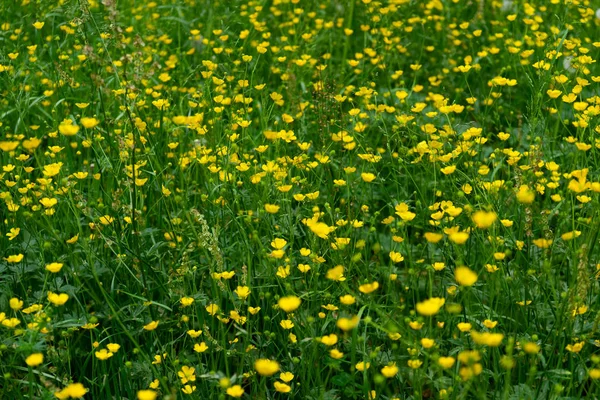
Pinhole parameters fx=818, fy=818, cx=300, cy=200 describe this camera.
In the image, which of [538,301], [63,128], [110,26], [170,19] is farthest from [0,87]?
[538,301]

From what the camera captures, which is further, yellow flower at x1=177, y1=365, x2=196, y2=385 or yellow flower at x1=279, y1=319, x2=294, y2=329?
yellow flower at x1=279, y1=319, x2=294, y2=329

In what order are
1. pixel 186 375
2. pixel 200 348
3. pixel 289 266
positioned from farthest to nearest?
pixel 289 266, pixel 200 348, pixel 186 375

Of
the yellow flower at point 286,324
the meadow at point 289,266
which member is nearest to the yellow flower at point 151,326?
the meadow at point 289,266

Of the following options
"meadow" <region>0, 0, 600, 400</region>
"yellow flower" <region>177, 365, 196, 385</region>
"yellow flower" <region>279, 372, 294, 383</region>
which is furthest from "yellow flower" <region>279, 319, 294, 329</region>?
"yellow flower" <region>177, 365, 196, 385</region>

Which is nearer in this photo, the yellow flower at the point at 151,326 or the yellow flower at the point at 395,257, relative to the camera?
the yellow flower at the point at 151,326

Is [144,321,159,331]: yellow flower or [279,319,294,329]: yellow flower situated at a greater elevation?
[144,321,159,331]: yellow flower

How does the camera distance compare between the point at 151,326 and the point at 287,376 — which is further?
the point at 151,326

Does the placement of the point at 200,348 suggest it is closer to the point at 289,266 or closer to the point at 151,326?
the point at 151,326

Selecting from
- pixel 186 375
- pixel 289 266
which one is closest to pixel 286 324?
pixel 289 266

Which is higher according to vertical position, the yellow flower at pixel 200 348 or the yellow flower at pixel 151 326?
the yellow flower at pixel 151 326

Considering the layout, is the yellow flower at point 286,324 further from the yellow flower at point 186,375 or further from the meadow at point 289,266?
the yellow flower at point 186,375

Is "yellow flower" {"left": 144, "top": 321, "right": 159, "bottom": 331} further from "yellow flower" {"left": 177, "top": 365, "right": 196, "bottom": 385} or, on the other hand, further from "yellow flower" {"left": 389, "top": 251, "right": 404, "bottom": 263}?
"yellow flower" {"left": 389, "top": 251, "right": 404, "bottom": 263}

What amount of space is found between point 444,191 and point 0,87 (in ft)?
6.65

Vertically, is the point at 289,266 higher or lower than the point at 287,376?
higher
